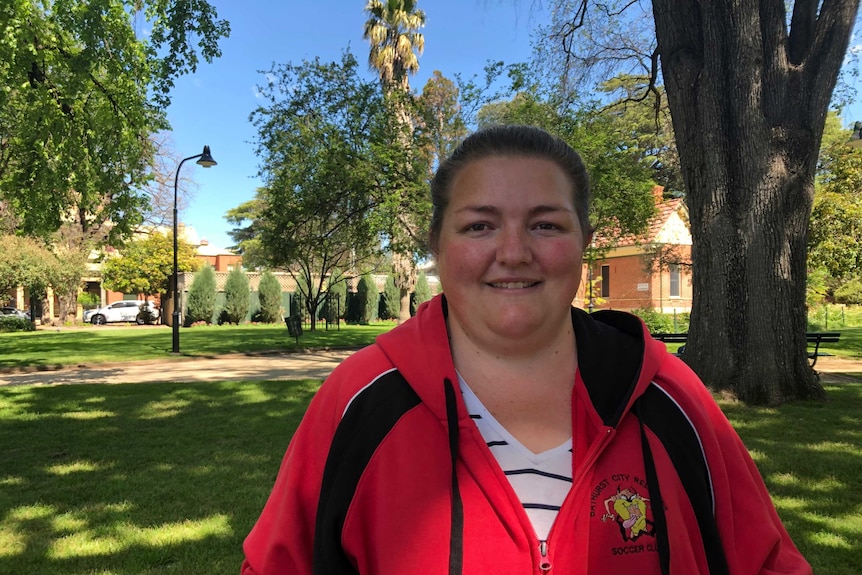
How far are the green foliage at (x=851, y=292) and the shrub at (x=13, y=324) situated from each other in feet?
132

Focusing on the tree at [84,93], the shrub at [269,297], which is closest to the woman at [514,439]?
the tree at [84,93]

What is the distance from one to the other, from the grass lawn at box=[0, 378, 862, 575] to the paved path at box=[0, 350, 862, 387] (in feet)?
7.65

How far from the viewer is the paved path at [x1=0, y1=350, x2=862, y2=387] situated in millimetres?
10938

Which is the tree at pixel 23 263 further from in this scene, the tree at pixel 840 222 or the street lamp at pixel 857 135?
the street lamp at pixel 857 135

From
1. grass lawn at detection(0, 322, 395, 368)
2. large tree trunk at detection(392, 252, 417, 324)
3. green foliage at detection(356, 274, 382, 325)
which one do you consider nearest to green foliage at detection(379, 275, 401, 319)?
green foliage at detection(356, 274, 382, 325)

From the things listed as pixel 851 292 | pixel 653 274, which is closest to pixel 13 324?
pixel 653 274

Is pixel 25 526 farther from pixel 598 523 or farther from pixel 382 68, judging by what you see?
pixel 382 68

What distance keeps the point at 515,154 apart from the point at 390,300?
34317 millimetres

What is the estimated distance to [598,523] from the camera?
130 centimetres

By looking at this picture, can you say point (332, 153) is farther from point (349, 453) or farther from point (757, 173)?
point (349, 453)

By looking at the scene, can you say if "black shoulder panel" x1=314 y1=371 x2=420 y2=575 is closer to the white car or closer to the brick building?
the brick building

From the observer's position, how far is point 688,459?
1.38 meters

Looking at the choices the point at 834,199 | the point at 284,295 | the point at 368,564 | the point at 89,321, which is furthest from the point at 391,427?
the point at 89,321

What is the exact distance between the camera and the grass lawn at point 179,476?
139 inches
